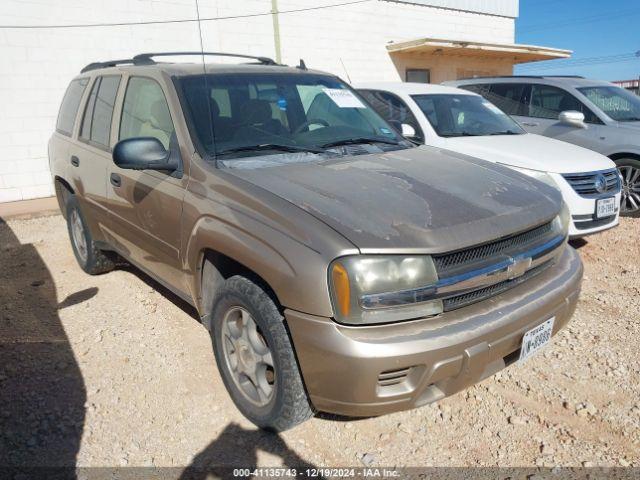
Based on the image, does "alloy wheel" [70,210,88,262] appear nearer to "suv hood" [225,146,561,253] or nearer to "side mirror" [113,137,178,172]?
"side mirror" [113,137,178,172]

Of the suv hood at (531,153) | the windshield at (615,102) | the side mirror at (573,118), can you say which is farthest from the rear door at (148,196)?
the windshield at (615,102)

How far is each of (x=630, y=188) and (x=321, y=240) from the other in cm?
582

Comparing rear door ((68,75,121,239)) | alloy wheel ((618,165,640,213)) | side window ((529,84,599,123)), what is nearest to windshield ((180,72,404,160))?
rear door ((68,75,121,239))

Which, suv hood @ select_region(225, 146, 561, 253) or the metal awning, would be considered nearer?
suv hood @ select_region(225, 146, 561, 253)

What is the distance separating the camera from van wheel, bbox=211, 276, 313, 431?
217 centimetres

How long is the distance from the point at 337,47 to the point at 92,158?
28.6 feet

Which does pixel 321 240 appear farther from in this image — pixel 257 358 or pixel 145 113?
pixel 145 113

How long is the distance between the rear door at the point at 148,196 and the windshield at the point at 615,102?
598 centimetres

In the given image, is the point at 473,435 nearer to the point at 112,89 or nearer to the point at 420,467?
the point at 420,467

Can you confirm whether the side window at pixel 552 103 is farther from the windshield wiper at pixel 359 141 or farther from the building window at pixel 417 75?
the building window at pixel 417 75

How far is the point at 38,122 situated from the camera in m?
7.78

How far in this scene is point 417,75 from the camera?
13.5m

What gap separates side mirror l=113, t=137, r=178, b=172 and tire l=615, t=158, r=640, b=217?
5.80 metres

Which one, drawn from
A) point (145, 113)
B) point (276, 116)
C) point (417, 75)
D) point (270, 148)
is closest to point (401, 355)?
point (270, 148)
